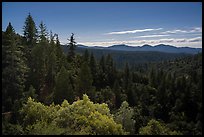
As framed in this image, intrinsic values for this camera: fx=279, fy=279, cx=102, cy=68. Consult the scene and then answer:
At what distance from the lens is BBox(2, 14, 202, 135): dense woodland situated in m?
28.8

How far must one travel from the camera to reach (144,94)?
62594 mm

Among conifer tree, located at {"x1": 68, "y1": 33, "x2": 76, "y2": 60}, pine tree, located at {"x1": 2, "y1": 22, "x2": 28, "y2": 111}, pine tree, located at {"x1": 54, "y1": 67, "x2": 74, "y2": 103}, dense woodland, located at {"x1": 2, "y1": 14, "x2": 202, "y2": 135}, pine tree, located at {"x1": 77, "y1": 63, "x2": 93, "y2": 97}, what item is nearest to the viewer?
dense woodland, located at {"x1": 2, "y1": 14, "x2": 202, "y2": 135}

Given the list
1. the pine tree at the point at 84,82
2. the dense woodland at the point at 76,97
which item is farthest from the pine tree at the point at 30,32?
the pine tree at the point at 84,82

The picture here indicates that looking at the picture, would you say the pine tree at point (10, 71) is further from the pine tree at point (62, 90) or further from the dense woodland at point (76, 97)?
the pine tree at point (62, 90)

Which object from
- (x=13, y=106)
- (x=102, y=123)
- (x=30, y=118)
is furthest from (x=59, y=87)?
(x=102, y=123)

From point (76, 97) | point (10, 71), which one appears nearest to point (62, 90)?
point (76, 97)

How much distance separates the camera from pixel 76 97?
4991 cm

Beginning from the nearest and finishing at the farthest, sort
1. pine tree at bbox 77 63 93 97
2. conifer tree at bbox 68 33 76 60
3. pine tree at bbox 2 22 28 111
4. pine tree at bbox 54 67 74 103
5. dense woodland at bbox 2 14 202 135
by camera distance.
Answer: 1. dense woodland at bbox 2 14 202 135
2. pine tree at bbox 2 22 28 111
3. pine tree at bbox 54 67 74 103
4. pine tree at bbox 77 63 93 97
5. conifer tree at bbox 68 33 76 60

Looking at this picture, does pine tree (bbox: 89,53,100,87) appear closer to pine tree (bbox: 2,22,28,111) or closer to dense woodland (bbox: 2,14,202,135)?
dense woodland (bbox: 2,14,202,135)

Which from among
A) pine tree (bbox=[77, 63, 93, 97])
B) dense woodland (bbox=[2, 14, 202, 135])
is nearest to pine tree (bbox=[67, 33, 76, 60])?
dense woodland (bbox=[2, 14, 202, 135])

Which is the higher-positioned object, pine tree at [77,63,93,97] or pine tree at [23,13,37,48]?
pine tree at [23,13,37,48]

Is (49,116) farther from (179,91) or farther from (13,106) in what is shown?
(179,91)

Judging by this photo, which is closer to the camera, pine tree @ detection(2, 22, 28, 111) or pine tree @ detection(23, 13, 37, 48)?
pine tree @ detection(2, 22, 28, 111)

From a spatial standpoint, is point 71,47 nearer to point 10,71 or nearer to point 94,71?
point 94,71
